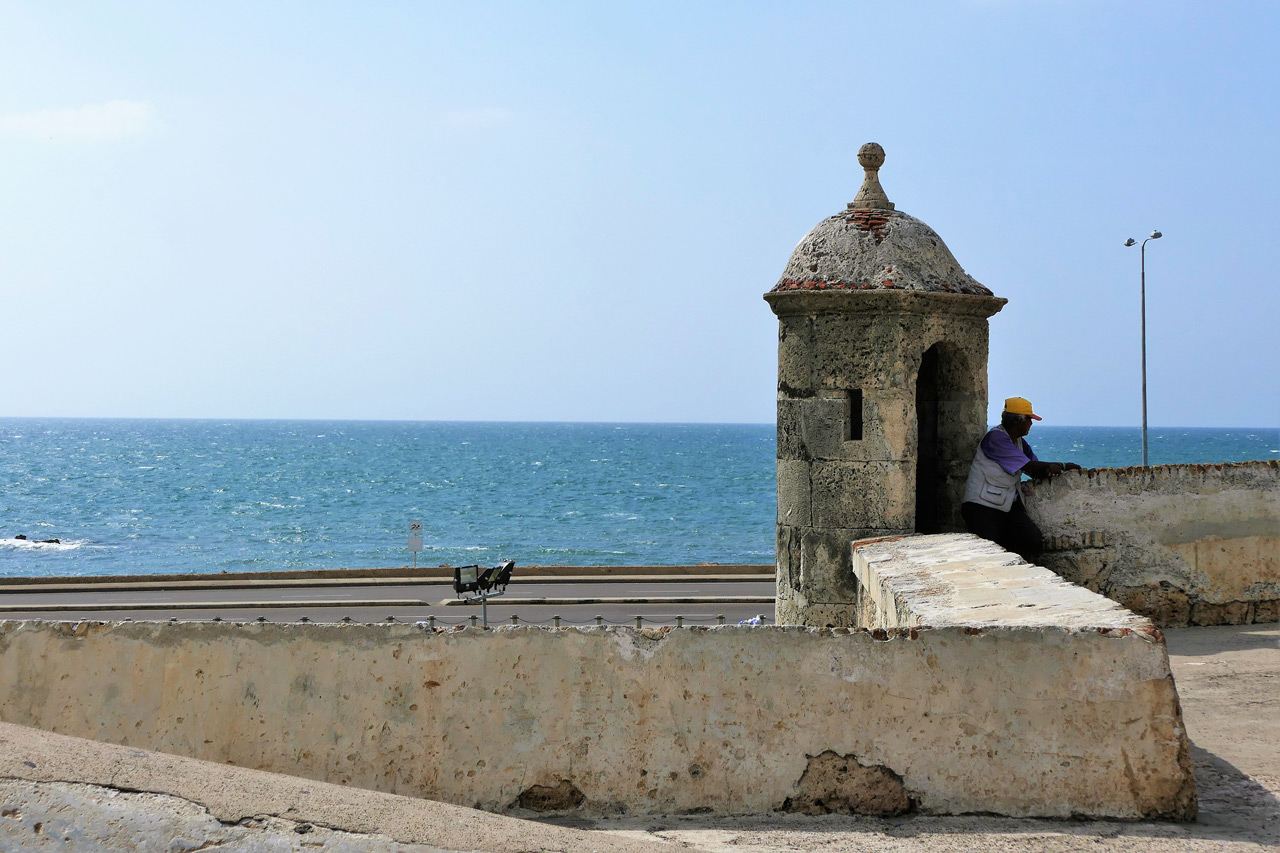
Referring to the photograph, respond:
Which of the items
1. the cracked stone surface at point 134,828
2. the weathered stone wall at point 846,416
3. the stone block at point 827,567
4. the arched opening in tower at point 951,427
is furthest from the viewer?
the arched opening in tower at point 951,427

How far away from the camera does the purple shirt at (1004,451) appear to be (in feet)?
24.4

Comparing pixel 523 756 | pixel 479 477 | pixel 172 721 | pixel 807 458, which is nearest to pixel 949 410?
pixel 807 458

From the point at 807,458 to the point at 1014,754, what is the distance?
3.66 metres

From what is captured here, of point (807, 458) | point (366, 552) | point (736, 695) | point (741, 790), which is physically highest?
point (807, 458)

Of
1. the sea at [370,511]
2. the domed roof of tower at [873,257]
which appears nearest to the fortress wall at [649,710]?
the domed roof of tower at [873,257]

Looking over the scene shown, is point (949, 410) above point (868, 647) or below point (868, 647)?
above

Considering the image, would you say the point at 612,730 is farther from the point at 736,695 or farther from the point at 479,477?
the point at 479,477

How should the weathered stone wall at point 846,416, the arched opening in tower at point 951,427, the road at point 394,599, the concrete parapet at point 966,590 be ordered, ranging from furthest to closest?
1. the road at point 394,599
2. the arched opening in tower at point 951,427
3. the weathered stone wall at point 846,416
4. the concrete parapet at point 966,590

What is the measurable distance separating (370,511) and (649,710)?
67029 millimetres

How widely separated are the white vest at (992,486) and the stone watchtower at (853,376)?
389 mm

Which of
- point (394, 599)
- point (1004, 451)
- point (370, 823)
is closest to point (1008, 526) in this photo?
point (1004, 451)

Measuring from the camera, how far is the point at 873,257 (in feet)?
25.0

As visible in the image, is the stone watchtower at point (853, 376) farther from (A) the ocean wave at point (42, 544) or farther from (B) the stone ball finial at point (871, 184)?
(A) the ocean wave at point (42, 544)

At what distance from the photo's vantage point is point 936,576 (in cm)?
570
